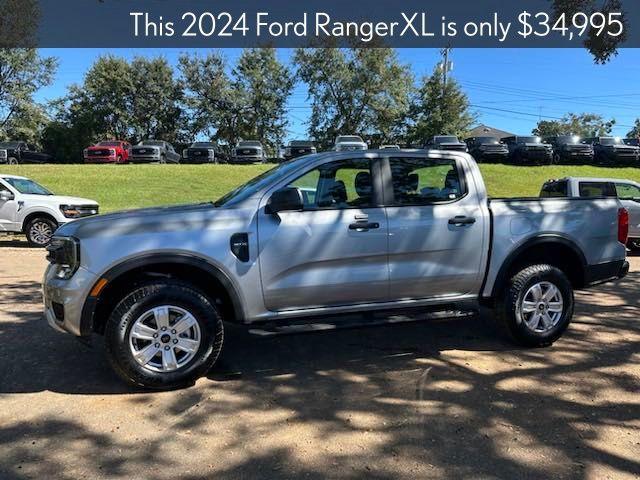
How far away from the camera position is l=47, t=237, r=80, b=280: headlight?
4.00 m

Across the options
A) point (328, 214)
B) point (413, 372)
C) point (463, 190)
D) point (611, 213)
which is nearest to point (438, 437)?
point (413, 372)

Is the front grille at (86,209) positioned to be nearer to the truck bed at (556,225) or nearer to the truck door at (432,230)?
the truck door at (432,230)

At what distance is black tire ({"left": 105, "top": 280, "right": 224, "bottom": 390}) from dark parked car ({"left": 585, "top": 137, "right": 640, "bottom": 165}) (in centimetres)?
2785

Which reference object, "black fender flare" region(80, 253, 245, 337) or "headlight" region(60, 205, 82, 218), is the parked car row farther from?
"black fender flare" region(80, 253, 245, 337)

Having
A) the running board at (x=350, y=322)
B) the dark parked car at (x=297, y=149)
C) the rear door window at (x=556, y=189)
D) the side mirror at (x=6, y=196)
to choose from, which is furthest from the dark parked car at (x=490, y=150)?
the running board at (x=350, y=322)

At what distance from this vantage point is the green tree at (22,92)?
138 ft

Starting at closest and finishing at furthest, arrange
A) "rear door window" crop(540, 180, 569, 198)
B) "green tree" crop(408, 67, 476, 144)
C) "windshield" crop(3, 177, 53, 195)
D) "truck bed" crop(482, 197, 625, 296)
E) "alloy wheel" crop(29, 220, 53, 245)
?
"truck bed" crop(482, 197, 625, 296)
"rear door window" crop(540, 180, 569, 198)
"alloy wheel" crop(29, 220, 53, 245)
"windshield" crop(3, 177, 53, 195)
"green tree" crop(408, 67, 476, 144)

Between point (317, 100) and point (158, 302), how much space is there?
4950 centimetres

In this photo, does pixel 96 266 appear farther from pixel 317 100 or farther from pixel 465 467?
pixel 317 100

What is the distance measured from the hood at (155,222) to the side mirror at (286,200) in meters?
0.19

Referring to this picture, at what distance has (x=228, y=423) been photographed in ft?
12.0

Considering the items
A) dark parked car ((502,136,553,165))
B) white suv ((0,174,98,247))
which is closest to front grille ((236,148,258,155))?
dark parked car ((502,136,553,165))

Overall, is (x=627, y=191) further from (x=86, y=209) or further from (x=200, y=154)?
(x=200, y=154)

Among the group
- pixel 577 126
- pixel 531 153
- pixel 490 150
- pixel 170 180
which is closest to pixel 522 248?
pixel 170 180
